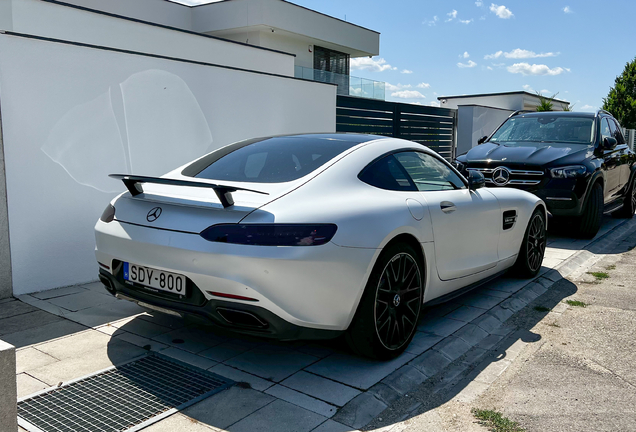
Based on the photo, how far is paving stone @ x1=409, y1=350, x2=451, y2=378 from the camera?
3658 millimetres

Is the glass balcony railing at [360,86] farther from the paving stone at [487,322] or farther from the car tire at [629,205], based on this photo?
the paving stone at [487,322]

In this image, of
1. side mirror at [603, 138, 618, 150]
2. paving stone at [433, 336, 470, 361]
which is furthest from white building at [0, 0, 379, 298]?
side mirror at [603, 138, 618, 150]

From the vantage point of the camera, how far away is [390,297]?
12.0 feet

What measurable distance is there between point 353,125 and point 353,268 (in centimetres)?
877

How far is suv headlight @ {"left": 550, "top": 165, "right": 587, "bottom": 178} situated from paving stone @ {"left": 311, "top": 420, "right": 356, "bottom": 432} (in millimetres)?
6198

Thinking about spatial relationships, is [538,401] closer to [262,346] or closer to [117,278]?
[262,346]

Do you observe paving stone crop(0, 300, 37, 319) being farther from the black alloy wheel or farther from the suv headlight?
the suv headlight

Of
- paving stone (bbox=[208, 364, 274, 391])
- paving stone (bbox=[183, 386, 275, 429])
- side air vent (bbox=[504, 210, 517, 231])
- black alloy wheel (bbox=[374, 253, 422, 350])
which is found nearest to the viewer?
paving stone (bbox=[183, 386, 275, 429])

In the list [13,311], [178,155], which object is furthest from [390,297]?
[178,155]

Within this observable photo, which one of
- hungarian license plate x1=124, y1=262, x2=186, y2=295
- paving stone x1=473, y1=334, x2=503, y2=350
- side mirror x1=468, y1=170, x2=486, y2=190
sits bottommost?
paving stone x1=473, y1=334, x2=503, y2=350

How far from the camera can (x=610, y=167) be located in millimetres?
8906

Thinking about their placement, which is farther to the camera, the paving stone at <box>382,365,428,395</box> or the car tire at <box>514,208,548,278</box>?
the car tire at <box>514,208,548,278</box>

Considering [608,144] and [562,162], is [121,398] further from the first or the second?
[608,144]

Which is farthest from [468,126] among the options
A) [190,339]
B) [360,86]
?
[190,339]
